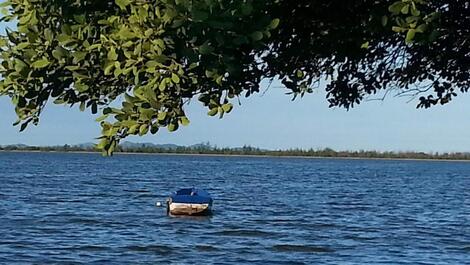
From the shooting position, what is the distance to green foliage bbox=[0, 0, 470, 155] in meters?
3.84

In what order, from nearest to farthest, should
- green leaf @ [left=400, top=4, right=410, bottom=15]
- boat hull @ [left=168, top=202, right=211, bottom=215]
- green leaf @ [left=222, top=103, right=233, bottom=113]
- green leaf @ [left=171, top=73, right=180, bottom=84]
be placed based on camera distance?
green leaf @ [left=171, top=73, right=180, bottom=84]
green leaf @ [left=400, top=4, right=410, bottom=15]
green leaf @ [left=222, top=103, right=233, bottom=113]
boat hull @ [left=168, top=202, right=211, bottom=215]

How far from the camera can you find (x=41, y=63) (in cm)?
424

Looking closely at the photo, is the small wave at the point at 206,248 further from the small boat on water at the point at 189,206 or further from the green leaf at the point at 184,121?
the green leaf at the point at 184,121

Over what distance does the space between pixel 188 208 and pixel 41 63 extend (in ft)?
147

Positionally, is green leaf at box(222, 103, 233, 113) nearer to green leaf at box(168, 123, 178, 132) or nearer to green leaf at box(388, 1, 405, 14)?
green leaf at box(168, 123, 178, 132)

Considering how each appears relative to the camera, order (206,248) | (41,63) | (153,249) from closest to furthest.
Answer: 1. (41,63)
2. (153,249)
3. (206,248)

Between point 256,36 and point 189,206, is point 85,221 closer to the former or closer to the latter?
point 189,206

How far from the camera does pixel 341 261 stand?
104 ft

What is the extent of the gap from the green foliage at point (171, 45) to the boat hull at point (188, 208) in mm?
43191

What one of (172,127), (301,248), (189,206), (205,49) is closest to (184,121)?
(172,127)

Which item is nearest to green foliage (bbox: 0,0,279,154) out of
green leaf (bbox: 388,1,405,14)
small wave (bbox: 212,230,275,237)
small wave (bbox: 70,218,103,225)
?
green leaf (bbox: 388,1,405,14)

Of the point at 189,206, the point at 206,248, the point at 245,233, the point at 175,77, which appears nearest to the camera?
the point at 175,77

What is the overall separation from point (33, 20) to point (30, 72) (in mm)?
258

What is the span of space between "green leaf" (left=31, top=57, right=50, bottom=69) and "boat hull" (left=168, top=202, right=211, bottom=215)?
1747 inches
